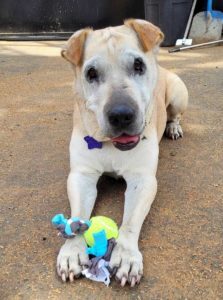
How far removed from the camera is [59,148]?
3.97m

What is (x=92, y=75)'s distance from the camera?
283 cm

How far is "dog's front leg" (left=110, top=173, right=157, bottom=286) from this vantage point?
2266 millimetres

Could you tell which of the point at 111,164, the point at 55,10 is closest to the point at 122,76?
the point at 111,164

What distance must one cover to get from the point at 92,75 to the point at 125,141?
1.47 feet

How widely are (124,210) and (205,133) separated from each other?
5.22 ft

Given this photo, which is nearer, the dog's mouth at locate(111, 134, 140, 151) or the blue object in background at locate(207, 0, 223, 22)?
the dog's mouth at locate(111, 134, 140, 151)

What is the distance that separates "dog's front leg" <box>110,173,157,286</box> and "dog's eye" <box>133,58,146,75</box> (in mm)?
652

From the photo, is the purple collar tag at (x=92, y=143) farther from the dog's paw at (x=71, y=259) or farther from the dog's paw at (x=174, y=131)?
the dog's paw at (x=174, y=131)

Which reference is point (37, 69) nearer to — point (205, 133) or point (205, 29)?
point (205, 29)

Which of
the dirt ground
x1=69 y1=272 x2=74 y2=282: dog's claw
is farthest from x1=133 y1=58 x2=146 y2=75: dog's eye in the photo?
x1=69 y1=272 x2=74 y2=282: dog's claw

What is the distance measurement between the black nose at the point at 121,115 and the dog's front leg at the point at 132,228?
48 centimetres

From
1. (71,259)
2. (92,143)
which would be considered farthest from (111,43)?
(71,259)

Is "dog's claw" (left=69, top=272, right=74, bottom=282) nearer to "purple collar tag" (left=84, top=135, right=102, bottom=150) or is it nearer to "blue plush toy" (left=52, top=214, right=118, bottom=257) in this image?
"blue plush toy" (left=52, top=214, right=118, bottom=257)

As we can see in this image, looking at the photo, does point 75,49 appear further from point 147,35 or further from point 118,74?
point 147,35
